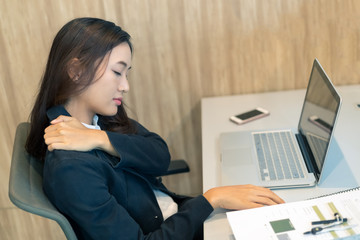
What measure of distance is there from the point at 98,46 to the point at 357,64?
124cm

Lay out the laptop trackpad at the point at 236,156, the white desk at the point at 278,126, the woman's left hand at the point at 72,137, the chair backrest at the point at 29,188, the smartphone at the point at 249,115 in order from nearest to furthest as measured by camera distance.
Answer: the chair backrest at the point at 29,188
the woman's left hand at the point at 72,137
the white desk at the point at 278,126
the laptop trackpad at the point at 236,156
the smartphone at the point at 249,115

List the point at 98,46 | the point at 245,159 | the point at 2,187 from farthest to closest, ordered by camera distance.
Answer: the point at 2,187 < the point at 245,159 < the point at 98,46

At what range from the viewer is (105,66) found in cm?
120

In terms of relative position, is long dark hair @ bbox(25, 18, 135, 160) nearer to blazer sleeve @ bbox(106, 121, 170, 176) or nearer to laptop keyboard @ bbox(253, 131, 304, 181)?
blazer sleeve @ bbox(106, 121, 170, 176)

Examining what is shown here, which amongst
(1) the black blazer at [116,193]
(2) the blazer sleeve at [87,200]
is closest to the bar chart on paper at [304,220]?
(1) the black blazer at [116,193]

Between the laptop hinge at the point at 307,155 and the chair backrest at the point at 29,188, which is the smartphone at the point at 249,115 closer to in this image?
the laptop hinge at the point at 307,155

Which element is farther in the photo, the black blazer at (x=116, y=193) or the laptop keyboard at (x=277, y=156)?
the laptop keyboard at (x=277, y=156)

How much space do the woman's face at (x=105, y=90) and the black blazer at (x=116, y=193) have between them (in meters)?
0.07

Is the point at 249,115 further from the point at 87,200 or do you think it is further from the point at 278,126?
the point at 87,200

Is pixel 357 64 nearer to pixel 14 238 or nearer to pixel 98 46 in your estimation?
pixel 98 46

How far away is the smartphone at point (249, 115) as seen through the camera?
1.69 meters

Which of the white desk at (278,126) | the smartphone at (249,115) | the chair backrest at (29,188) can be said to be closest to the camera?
the chair backrest at (29,188)

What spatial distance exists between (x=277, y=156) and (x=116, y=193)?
1.72 ft

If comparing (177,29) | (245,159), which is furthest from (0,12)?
(245,159)
